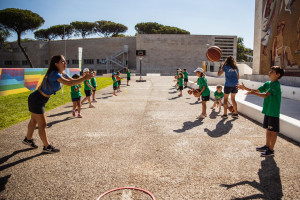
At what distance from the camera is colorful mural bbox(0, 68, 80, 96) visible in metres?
8.24

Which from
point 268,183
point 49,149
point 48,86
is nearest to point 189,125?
point 268,183

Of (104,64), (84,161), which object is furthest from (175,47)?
(84,161)

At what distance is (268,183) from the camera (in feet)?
10.2

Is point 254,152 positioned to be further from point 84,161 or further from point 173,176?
point 84,161

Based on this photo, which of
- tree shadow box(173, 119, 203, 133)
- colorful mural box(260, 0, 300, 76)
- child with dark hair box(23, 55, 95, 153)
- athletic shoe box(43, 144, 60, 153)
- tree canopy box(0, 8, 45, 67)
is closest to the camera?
child with dark hair box(23, 55, 95, 153)

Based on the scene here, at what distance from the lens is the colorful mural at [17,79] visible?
27.0 ft

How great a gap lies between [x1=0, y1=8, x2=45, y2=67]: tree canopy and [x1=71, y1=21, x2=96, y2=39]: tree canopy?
21.4 metres

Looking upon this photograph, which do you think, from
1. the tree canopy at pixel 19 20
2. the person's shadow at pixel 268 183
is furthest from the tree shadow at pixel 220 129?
the tree canopy at pixel 19 20

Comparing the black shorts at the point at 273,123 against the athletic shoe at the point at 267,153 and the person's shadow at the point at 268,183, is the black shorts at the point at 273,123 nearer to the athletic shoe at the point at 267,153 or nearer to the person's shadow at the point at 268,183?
the athletic shoe at the point at 267,153

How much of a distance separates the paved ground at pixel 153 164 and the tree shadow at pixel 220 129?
27 mm

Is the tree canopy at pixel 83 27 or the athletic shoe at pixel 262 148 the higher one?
the tree canopy at pixel 83 27

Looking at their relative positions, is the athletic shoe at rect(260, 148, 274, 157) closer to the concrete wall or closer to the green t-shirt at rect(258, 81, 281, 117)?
the green t-shirt at rect(258, 81, 281, 117)

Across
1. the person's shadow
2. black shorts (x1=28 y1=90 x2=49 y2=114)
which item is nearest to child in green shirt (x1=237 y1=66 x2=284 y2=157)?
the person's shadow

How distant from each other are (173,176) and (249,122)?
4333mm
